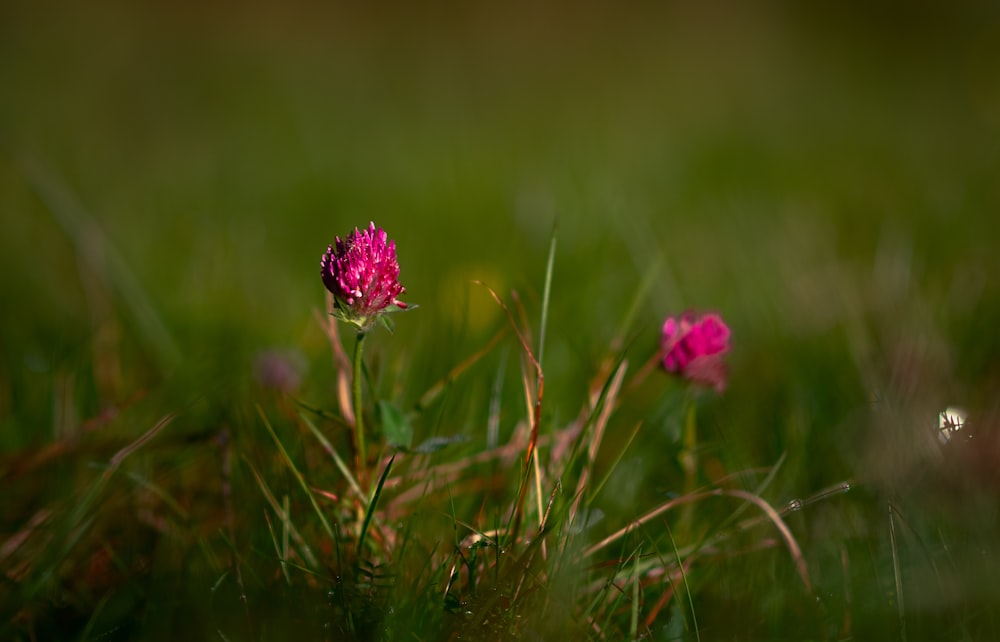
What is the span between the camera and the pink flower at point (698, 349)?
39.4 inches

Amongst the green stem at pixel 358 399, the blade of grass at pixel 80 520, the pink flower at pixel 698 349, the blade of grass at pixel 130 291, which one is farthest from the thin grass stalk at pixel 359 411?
the blade of grass at pixel 130 291

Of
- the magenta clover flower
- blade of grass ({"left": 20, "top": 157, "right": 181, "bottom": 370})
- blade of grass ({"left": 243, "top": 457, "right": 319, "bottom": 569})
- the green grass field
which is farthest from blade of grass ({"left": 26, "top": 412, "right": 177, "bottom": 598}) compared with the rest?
blade of grass ({"left": 20, "top": 157, "right": 181, "bottom": 370})

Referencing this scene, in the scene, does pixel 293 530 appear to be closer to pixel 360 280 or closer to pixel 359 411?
pixel 359 411

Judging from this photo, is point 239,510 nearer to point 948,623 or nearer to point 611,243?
point 948,623

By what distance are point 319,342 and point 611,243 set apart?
879mm

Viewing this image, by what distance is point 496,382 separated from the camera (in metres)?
1.16

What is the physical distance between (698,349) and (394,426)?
366mm

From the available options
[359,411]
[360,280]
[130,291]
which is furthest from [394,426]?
[130,291]

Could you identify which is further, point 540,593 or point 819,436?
point 819,436

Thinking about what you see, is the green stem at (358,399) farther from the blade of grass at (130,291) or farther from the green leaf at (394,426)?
the blade of grass at (130,291)

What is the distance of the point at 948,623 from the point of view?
2.54 feet

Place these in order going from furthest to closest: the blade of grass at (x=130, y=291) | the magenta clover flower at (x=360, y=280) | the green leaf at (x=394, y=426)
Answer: the blade of grass at (x=130, y=291), the green leaf at (x=394, y=426), the magenta clover flower at (x=360, y=280)

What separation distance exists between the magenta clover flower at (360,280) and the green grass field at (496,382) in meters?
0.13

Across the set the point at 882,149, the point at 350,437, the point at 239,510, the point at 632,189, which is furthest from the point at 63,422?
the point at 882,149
